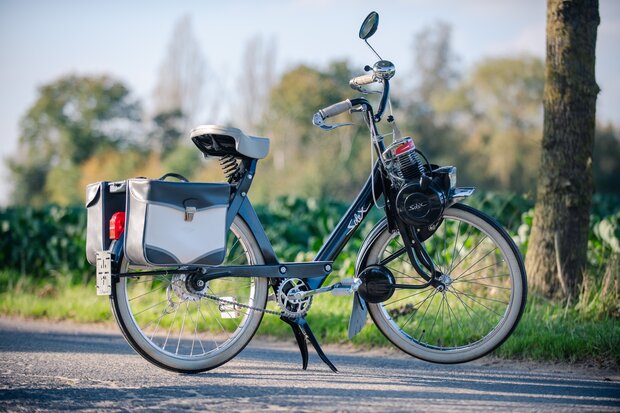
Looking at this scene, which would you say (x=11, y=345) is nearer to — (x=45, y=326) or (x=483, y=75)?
(x=45, y=326)

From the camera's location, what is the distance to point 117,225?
4.00m

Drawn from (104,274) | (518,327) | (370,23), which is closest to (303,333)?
(104,274)

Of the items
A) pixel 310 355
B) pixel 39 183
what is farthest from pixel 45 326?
pixel 39 183

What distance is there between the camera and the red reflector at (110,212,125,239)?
4.01 meters

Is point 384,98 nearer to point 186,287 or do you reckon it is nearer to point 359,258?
point 359,258

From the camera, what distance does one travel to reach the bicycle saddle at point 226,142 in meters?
4.14

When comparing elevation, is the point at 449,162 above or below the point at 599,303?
above

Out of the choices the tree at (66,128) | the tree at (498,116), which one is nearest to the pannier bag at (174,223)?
the tree at (498,116)

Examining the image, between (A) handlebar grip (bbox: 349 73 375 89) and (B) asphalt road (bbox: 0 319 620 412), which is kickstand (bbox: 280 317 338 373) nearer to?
(B) asphalt road (bbox: 0 319 620 412)

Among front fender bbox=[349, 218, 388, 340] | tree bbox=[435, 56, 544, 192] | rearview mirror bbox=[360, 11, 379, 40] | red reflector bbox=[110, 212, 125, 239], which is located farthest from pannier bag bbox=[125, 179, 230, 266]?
tree bbox=[435, 56, 544, 192]

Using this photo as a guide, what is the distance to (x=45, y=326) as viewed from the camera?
22.1ft

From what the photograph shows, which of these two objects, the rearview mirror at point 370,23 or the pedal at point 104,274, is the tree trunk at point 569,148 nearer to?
the rearview mirror at point 370,23

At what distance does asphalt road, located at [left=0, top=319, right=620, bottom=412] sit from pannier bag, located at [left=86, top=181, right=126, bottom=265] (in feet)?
2.43

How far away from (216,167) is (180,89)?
33.5 metres
